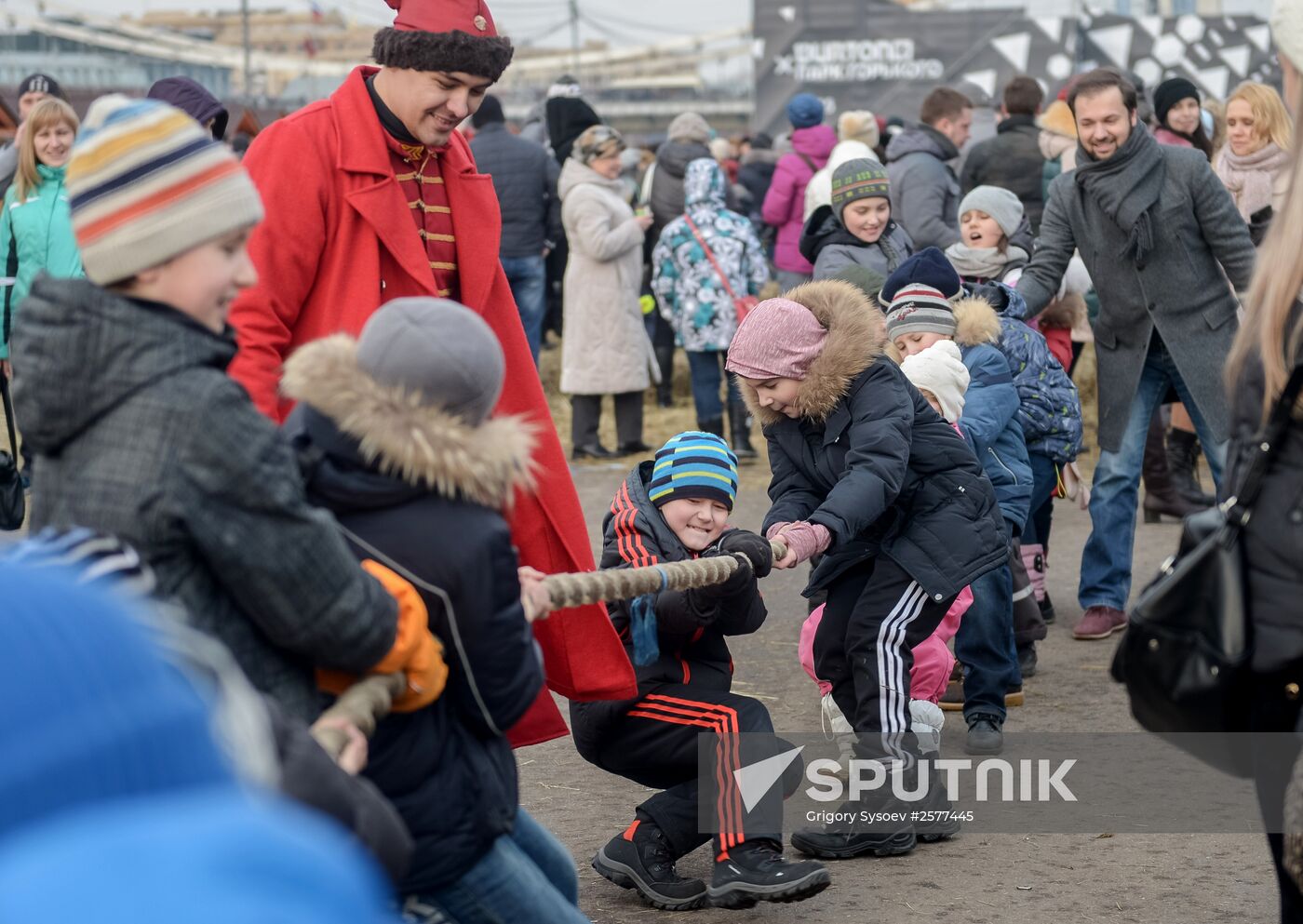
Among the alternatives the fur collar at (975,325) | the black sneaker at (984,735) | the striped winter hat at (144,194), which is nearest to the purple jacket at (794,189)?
the fur collar at (975,325)

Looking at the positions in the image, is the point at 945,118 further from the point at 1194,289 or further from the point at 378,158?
the point at 378,158

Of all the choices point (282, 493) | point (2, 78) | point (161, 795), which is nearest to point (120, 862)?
point (161, 795)

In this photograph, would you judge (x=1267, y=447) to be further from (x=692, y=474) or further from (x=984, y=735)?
(x=984, y=735)

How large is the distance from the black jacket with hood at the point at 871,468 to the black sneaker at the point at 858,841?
652mm

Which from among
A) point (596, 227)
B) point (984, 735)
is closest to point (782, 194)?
point (596, 227)

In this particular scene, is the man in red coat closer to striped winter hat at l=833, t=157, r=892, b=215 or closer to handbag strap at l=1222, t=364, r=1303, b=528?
handbag strap at l=1222, t=364, r=1303, b=528

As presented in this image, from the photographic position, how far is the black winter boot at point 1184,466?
884 centimetres

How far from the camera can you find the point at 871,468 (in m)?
4.39

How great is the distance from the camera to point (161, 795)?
1.02 metres

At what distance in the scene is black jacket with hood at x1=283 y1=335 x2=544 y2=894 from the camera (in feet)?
8.20

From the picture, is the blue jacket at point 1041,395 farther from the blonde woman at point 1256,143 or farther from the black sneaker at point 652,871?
the blonde woman at point 1256,143

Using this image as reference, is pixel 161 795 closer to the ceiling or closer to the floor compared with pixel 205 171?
closer to the floor

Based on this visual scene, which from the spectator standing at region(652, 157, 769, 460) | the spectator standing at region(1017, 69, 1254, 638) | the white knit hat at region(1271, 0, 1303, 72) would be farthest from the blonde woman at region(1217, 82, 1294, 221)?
the white knit hat at region(1271, 0, 1303, 72)

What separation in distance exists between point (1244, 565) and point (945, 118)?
26.7 ft
